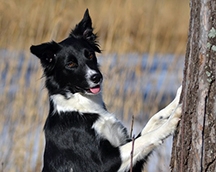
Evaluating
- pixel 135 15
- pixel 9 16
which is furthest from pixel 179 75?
pixel 9 16

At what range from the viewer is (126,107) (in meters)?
4.86

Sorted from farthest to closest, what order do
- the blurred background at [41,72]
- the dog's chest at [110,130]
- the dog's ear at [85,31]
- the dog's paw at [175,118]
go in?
the blurred background at [41,72], the dog's ear at [85,31], the dog's chest at [110,130], the dog's paw at [175,118]

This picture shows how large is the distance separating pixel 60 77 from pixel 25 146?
150cm

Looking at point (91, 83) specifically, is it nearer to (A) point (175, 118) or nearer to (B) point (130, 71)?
(A) point (175, 118)

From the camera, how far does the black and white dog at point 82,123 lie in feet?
9.69

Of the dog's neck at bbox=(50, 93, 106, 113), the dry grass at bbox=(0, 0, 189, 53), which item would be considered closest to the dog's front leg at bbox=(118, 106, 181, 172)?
the dog's neck at bbox=(50, 93, 106, 113)

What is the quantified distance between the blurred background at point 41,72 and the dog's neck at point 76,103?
1301mm

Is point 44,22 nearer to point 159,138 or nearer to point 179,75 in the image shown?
point 179,75

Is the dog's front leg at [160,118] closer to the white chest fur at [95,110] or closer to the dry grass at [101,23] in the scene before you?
the white chest fur at [95,110]

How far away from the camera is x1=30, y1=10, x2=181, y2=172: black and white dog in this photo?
2.95m

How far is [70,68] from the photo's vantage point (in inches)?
130

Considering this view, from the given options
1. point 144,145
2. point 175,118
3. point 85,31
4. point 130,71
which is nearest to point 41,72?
point 130,71

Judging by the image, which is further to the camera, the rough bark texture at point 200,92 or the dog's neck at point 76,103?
the dog's neck at point 76,103

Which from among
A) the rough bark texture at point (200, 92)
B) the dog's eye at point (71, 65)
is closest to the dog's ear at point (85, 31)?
the dog's eye at point (71, 65)
